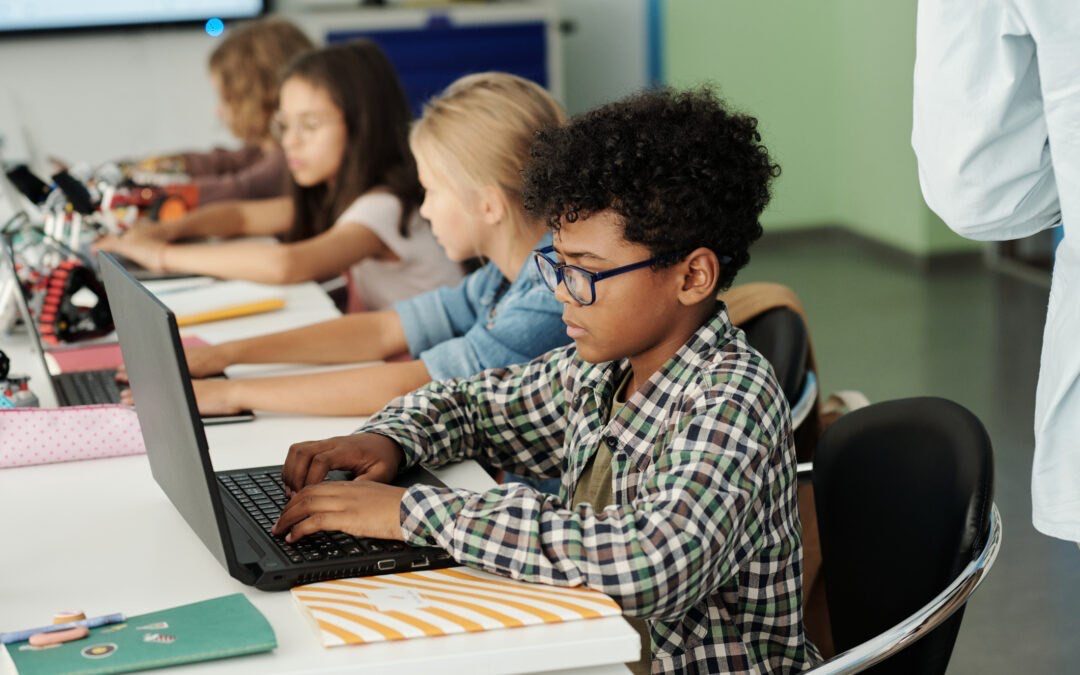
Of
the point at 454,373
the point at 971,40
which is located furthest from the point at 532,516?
the point at 454,373

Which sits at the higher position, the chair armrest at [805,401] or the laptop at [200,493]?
the laptop at [200,493]

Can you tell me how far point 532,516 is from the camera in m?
1.19

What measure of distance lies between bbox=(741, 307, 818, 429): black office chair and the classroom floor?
0.81 m

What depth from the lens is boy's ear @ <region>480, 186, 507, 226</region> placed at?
198 centimetres

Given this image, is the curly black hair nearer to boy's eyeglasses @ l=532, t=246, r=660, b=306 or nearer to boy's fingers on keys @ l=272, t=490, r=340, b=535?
boy's eyeglasses @ l=532, t=246, r=660, b=306

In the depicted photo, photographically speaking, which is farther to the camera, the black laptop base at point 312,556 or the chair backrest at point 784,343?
the chair backrest at point 784,343

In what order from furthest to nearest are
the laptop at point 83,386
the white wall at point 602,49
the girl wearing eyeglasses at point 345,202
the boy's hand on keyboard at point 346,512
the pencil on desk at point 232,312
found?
the white wall at point 602,49
the girl wearing eyeglasses at point 345,202
the pencil on desk at point 232,312
the laptop at point 83,386
the boy's hand on keyboard at point 346,512

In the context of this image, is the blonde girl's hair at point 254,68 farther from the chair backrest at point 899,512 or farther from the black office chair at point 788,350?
the chair backrest at point 899,512

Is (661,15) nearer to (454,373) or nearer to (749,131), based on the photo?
(454,373)

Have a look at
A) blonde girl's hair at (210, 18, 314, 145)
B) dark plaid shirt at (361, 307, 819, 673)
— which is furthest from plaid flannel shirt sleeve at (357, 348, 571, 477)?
blonde girl's hair at (210, 18, 314, 145)

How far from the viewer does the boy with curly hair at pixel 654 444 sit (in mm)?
1168

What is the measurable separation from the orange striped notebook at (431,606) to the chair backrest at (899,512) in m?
0.41

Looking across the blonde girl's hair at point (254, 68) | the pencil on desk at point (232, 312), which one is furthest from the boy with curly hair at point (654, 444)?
the blonde girl's hair at point (254, 68)

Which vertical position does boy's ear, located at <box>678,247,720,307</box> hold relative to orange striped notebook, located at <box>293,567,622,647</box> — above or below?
above
